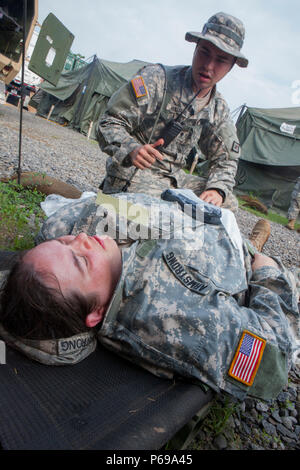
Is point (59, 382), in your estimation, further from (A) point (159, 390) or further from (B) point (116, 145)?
(B) point (116, 145)

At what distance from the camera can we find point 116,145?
2635mm

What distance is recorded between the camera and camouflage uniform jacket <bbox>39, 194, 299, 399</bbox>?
135cm

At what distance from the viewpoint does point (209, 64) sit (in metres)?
2.54

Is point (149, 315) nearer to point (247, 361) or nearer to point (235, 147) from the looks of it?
point (247, 361)

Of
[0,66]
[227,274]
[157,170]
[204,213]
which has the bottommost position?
[227,274]

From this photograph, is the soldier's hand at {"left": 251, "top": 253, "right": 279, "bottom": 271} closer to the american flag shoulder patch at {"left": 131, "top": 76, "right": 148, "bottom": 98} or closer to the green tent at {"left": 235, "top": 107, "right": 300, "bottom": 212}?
the american flag shoulder patch at {"left": 131, "top": 76, "right": 148, "bottom": 98}

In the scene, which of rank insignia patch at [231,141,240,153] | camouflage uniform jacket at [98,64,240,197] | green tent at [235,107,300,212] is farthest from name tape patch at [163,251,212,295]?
green tent at [235,107,300,212]

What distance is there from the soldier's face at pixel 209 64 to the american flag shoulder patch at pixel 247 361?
2.18m

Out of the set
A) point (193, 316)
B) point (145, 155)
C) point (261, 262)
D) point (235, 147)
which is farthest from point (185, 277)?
point (235, 147)

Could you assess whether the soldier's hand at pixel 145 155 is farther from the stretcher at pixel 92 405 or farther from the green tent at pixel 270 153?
the green tent at pixel 270 153

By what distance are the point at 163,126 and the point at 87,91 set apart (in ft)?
39.1
